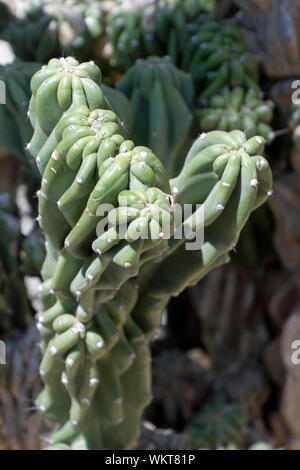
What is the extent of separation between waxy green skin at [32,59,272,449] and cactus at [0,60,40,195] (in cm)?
45

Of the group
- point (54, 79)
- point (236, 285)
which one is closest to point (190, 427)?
point (236, 285)

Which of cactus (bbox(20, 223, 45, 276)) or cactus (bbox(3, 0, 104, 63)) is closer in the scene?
cactus (bbox(20, 223, 45, 276))

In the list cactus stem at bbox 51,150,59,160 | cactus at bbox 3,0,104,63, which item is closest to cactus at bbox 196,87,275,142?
cactus at bbox 3,0,104,63

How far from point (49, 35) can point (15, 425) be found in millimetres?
1707

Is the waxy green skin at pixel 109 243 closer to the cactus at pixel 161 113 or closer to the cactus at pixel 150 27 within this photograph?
the cactus at pixel 161 113

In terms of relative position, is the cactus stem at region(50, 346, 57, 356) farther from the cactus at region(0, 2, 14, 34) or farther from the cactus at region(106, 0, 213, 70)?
the cactus at region(0, 2, 14, 34)

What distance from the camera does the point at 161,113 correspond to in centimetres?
249

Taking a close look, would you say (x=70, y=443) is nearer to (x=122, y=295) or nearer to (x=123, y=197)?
(x=122, y=295)

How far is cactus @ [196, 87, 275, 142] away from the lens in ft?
8.62

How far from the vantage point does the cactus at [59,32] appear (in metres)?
2.97

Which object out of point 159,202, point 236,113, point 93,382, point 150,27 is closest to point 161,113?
point 236,113

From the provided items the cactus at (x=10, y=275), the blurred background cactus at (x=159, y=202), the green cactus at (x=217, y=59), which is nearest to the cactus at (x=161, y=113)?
the blurred background cactus at (x=159, y=202)

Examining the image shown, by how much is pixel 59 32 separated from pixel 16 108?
2.59ft

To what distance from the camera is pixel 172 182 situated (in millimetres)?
2027
